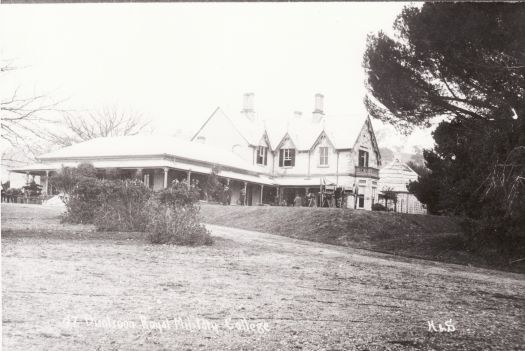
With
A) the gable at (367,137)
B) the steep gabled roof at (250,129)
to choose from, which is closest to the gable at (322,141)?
the gable at (367,137)

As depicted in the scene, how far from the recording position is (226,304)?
4.27 m

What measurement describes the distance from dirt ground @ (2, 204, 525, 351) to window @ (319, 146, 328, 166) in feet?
18.1

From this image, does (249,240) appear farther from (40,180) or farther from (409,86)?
(40,180)

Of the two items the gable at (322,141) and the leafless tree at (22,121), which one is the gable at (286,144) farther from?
the leafless tree at (22,121)

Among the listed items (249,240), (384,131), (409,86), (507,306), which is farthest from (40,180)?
(507,306)

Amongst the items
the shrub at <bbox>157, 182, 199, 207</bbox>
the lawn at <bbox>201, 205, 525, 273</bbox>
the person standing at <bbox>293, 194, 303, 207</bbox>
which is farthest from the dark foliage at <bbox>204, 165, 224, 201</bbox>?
the shrub at <bbox>157, 182, 199, 207</bbox>

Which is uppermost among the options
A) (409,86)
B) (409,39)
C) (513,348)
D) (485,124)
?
(409,39)

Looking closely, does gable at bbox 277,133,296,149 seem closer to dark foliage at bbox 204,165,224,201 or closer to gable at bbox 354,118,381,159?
gable at bbox 354,118,381,159

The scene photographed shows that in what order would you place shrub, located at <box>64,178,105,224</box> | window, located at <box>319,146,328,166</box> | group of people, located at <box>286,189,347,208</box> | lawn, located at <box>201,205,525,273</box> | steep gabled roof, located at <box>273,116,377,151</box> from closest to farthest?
1. steep gabled roof, located at <box>273,116,377,151</box>
2. shrub, located at <box>64,178,105,224</box>
3. lawn, located at <box>201,205,525,273</box>
4. window, located at <box>319,146,328,166</box>
5. group of people, located at <box>286,189,347,208</box>

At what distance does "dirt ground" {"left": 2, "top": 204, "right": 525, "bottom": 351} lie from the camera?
146 inches

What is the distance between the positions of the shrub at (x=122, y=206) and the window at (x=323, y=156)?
15.8ft

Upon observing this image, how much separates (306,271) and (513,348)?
2.45 metres

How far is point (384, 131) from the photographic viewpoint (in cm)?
906

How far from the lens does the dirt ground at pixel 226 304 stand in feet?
12.2
